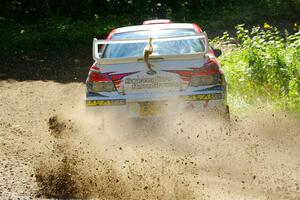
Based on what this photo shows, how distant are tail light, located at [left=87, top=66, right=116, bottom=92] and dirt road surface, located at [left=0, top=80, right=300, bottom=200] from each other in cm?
37

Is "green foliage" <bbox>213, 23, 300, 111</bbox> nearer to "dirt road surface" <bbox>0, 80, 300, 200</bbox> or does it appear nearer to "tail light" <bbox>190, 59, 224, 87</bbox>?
"dirt road surface" <bbox>0, 80, 300, 200</bbox>

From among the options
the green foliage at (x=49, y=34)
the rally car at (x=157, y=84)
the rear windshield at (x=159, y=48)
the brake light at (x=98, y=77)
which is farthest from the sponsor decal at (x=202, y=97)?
the green foliage at (x=49, y=34)

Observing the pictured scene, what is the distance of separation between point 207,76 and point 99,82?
127 centimetres

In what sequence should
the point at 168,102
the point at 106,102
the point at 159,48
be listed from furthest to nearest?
1. the point at 159,48
2. the point at 106,102
3. the point at 168,102

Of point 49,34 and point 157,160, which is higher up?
point 157,160

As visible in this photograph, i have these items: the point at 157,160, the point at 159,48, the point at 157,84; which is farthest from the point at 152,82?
the point at 157,160

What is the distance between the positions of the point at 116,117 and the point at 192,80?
39.3 inches

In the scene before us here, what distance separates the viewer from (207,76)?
20.6ft

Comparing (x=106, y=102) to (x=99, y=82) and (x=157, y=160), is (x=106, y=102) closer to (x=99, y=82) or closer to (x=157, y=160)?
(x=99, y=82)

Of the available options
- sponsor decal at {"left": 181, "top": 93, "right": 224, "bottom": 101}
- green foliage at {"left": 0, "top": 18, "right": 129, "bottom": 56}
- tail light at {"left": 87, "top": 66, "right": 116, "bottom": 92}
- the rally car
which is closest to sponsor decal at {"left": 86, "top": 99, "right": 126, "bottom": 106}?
the rally car

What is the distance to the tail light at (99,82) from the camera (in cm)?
635

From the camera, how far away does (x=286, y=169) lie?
5312mm

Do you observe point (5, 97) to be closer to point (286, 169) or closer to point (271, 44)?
point (271, 44)

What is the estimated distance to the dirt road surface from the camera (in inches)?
192
